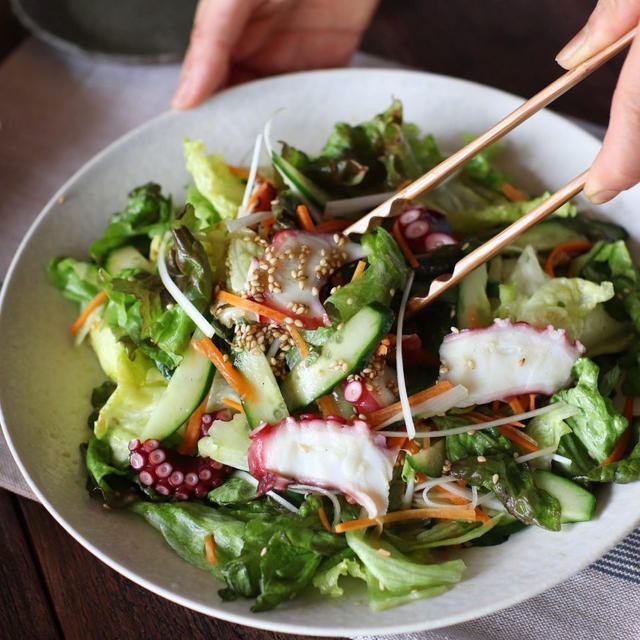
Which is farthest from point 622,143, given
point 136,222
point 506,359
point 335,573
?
point 136,222

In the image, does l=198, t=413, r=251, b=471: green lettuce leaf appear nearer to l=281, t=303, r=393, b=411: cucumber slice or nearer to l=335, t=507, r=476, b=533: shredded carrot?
l=281, t=303, r=393, b=411: cucumber slice

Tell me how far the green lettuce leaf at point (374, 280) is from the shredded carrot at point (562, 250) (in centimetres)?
64

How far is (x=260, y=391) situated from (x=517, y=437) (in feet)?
2.78

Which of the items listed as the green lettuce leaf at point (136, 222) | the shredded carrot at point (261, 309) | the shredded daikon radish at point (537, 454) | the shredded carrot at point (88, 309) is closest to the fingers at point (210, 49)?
the green lettuce leaf at point (136, 222)

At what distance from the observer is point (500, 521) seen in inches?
94.4

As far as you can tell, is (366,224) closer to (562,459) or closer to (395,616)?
(562,459)

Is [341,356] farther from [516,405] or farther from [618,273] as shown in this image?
[618,273]

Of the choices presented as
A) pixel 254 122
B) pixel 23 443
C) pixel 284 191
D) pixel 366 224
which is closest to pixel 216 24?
pixel 254 122

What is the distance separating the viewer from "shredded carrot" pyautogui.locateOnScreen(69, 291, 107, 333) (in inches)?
116

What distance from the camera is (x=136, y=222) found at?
311 centimetres

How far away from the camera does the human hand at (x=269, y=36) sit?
347 cm

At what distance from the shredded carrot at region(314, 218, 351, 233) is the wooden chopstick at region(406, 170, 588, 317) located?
16.9 inches

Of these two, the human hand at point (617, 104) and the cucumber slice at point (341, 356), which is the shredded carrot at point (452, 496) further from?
the human hand at point (617, 104)

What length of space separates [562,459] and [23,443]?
69.9 inches
